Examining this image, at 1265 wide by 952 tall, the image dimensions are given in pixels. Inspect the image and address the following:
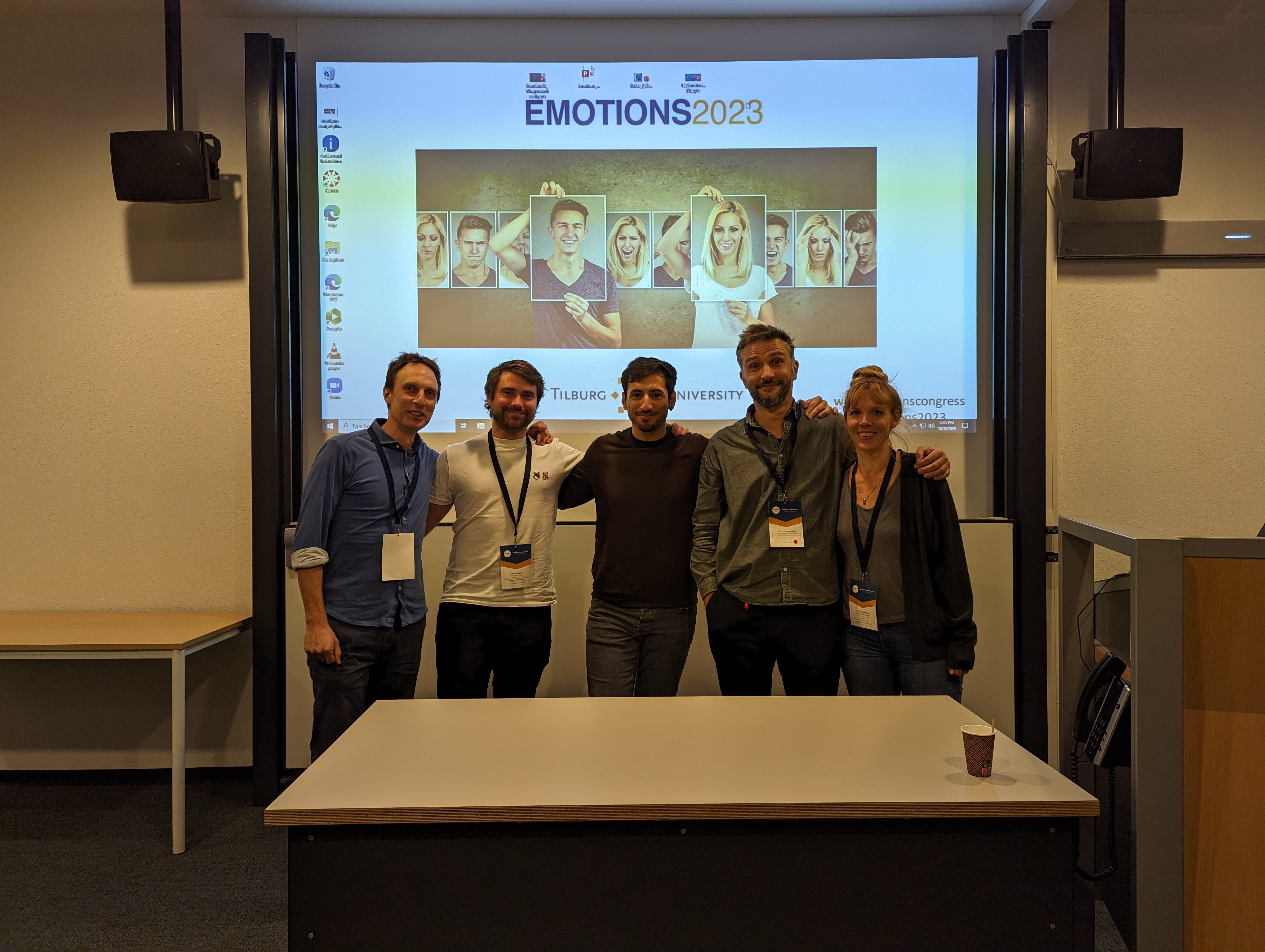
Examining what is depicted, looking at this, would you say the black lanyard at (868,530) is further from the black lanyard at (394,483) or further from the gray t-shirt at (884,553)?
the black lanyard at (394,483)

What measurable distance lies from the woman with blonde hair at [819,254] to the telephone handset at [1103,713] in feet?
6.69

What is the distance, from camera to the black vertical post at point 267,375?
3352 millimetres

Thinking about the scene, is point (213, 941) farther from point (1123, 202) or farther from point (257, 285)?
point (1123, 202)

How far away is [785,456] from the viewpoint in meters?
2.43

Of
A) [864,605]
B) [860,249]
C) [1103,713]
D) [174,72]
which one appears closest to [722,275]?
[860,249]

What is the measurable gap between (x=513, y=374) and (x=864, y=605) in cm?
135

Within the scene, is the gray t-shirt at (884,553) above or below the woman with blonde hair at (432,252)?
below

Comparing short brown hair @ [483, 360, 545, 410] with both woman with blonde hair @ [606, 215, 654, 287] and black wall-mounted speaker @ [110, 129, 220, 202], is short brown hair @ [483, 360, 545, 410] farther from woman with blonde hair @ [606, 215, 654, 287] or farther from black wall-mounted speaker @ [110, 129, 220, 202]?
black wall-mounted speaker @ [110, 129, 220, 202]

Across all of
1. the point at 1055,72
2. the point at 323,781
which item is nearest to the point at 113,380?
the point at 323,781

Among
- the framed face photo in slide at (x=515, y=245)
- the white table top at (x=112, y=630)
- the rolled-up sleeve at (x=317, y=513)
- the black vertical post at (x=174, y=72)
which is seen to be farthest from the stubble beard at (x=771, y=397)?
the black vertical post at (x=174, y=72)

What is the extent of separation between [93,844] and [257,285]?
7.73 feet

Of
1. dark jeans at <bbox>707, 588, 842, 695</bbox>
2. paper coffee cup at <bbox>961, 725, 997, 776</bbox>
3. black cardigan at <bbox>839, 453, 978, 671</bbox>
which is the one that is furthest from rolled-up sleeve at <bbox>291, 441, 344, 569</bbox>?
paper coffee cup at <bbox>961, 725, 997, 776</bbox>

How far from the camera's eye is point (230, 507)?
3.61 meters

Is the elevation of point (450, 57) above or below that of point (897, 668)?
A: above
